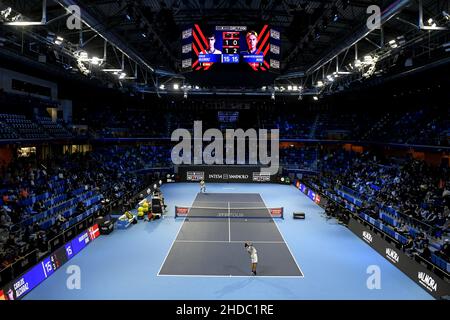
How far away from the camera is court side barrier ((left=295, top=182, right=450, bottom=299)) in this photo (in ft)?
41.3

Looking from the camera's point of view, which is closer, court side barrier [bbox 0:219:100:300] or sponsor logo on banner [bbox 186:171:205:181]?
court side barrier [bbox 0:219:100:300]

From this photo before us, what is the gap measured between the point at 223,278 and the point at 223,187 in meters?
27.9

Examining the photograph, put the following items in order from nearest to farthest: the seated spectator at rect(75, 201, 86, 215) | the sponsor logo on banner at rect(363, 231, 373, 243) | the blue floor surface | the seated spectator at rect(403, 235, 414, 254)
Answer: the blue floor surface, the seated spectator at rect(403, 235, 414, 254), the sponsor logo on banner at rect(363, 231, 373, 243), the seated spectator at rect(75, 201, 86, 215)

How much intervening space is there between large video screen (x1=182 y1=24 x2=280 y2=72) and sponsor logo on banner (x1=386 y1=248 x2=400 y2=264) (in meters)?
11.6

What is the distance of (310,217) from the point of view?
26.8 meters

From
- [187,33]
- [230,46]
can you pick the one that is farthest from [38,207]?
[230,46]

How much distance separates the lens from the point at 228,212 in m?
27.8

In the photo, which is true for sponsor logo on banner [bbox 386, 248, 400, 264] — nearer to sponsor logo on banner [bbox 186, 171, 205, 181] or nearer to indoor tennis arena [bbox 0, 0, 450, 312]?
indoor tennis arena [bbox 0, 0, 450, 312]

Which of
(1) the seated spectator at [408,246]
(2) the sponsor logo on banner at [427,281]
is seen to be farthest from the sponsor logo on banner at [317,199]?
(2) the sponsor logo on banner at [427,281]

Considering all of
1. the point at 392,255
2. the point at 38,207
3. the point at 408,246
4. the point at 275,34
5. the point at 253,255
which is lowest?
the point at 392,255

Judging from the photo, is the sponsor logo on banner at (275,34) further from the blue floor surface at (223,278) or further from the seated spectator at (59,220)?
the seated spectator at (59,220)

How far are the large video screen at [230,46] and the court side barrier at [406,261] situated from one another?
37.7 feet

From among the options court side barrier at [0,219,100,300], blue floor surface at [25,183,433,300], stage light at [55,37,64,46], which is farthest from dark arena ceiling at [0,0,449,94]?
court side barrier at [0,219,100,300]

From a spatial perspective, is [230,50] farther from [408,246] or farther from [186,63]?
[408,246]
